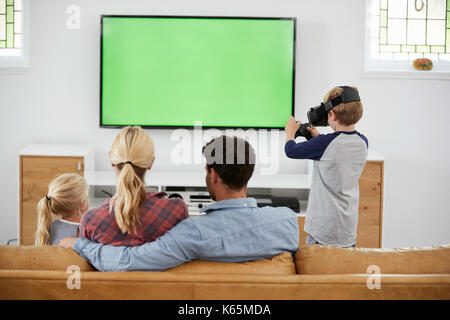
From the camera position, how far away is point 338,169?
233 centimetres

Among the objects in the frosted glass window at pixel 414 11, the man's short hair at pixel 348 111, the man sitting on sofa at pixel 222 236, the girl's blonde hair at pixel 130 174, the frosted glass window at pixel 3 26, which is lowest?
the man sitting on sofa at pixel 222 236

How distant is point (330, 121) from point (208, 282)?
1.26 meters

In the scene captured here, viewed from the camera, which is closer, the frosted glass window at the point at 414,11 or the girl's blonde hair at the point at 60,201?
the girl's blonde hair at the point at 60,201

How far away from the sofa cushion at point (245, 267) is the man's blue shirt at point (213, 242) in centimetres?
2

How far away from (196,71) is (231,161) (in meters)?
2.63

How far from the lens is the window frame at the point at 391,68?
424cm

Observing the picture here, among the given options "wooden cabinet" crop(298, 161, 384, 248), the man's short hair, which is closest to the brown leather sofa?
the man's short hair

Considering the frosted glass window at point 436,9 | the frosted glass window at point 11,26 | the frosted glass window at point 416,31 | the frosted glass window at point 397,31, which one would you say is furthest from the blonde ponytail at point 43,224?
the frosted glass window at point 436,9

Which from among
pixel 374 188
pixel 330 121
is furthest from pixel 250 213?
pixel 374 188

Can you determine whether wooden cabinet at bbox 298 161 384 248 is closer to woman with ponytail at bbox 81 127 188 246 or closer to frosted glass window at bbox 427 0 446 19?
frosted glass window at bbox 427 0 446 19

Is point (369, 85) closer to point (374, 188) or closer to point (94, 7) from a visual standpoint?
point (374, 188)

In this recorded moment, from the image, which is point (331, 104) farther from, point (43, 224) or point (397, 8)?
point (397, 8)

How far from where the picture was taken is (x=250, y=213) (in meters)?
1.59

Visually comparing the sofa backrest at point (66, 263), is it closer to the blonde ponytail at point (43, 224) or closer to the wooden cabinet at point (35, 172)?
the blonde ponytail at point (43, 224)
